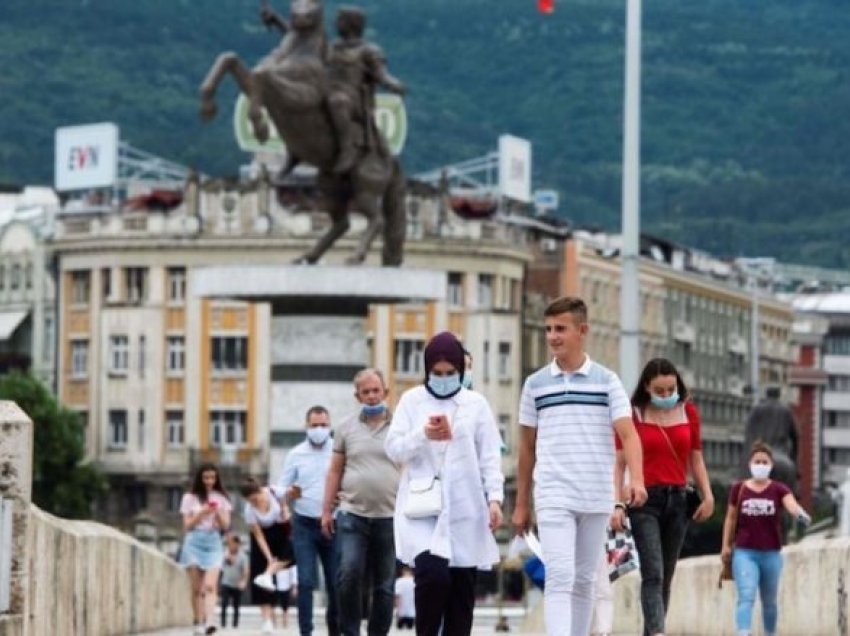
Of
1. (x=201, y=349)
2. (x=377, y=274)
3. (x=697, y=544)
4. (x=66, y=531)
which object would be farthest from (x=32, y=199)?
(x=66, y=531)

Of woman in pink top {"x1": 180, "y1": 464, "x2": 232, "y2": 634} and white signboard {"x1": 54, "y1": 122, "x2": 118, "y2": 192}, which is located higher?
white signboard {"x1": 54, "y1": 122, "x2": 118, "y2": 192}

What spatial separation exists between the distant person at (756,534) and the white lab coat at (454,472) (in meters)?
6.42

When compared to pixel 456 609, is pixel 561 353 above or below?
above

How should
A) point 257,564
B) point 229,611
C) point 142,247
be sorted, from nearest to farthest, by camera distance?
1. point 257,564
2. point 229,611
3. point 142,247

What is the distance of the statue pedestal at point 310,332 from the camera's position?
52438 mm

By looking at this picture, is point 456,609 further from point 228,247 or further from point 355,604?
point 228,247

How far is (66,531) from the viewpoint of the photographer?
27.2 m

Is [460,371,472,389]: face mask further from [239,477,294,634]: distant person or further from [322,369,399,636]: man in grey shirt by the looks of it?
[239,477,294,634]: distant person

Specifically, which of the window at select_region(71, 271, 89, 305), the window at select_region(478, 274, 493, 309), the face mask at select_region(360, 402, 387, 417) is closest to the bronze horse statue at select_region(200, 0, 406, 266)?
the face mask at select_region(360, 402, 387, 417)

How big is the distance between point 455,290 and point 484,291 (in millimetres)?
1213

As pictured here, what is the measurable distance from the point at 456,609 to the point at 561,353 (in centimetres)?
147

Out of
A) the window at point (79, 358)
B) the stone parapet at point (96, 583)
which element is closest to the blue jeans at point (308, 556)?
the stone parapet at point (96, 583)

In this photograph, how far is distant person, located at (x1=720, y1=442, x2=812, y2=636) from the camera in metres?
28.0

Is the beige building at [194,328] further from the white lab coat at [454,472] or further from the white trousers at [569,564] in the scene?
the white trousers at [569,564]
